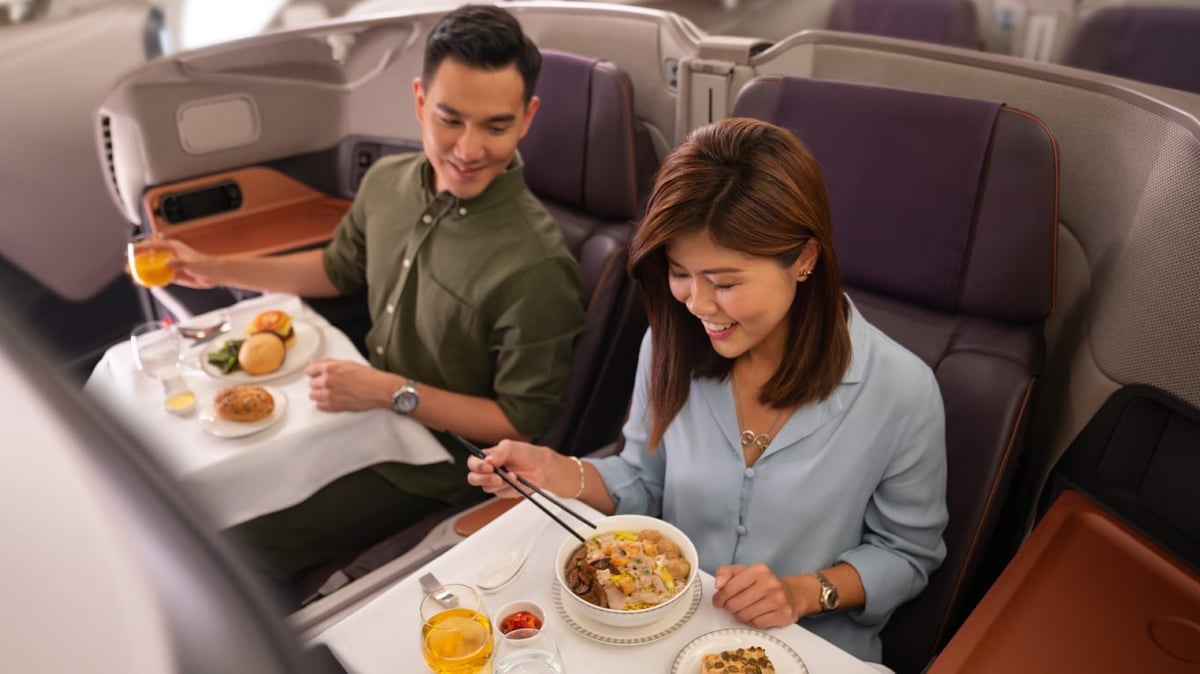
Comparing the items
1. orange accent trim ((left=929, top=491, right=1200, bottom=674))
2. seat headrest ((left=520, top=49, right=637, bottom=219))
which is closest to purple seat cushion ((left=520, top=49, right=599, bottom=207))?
seat headrest ((left=520, top=49, right=637, bottom=219))

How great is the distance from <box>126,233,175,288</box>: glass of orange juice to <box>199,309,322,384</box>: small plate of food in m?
0.36

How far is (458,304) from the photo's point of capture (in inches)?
68.1

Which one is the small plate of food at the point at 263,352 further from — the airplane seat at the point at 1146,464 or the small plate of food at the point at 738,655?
the airplane seat at the point at 1146,464

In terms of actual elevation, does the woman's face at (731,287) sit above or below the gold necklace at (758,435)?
above

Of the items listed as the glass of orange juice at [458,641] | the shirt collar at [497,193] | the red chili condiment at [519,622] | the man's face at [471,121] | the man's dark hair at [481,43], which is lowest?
the red chili condiment at [519,622]

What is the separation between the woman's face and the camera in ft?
3.84

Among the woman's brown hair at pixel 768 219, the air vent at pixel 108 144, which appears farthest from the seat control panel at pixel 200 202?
the woman's brown hair at pixel 768 219

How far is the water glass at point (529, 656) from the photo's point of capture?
1.02 meters

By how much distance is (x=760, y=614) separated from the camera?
1076 mm

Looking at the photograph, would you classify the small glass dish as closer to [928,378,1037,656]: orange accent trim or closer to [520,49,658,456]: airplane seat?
[520,49,658,456]: airplane seat

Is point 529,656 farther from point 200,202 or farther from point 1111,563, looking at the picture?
point 200,202

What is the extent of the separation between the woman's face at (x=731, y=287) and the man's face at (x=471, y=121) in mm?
626

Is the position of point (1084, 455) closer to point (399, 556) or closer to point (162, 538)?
point (399, 556)

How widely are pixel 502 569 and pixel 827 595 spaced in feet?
1.55
